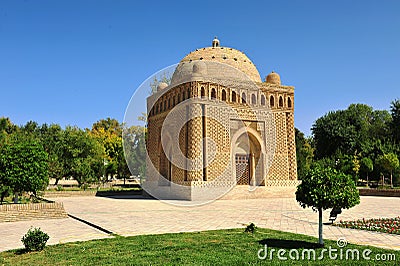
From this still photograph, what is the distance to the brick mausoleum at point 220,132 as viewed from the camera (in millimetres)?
21406

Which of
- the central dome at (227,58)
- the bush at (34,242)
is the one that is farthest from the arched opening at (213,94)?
the bush at (34,242)

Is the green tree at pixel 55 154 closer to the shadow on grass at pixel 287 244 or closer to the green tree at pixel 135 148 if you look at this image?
the green tree at pixel 135 148

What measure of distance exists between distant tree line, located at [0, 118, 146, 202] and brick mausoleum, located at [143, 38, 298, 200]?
2.41 metres

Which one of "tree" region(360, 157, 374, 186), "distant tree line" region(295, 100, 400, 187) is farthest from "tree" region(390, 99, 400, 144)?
"tree" region(360, 157, 374, 186)

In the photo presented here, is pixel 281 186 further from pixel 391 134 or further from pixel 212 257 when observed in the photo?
pixel 391 134

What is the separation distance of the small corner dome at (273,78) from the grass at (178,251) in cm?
1895

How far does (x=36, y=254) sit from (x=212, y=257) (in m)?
3.23

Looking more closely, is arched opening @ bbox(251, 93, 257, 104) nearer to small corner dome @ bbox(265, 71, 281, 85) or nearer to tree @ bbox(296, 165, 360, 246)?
small corner dome @ bbox(265, 71, 281, 85)

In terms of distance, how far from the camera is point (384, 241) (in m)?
7.61

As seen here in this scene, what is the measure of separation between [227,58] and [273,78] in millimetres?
3637

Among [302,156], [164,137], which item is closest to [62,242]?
[164,137]

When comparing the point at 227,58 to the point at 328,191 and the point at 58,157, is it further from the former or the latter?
the point at 328,191

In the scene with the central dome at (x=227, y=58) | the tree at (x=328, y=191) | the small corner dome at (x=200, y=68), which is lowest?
the tree at (x=328, y=191)

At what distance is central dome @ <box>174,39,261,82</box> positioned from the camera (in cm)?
2567
